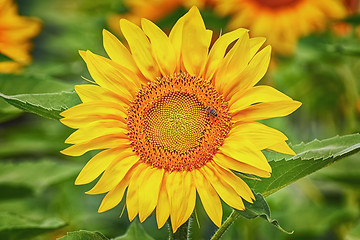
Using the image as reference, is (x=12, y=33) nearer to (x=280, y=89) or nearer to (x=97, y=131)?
(x=280, y=89)

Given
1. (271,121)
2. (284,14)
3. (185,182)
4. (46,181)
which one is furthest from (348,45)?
(185,182)

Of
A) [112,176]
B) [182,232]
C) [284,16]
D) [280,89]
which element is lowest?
[280,89]

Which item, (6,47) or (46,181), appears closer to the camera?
(46,181)

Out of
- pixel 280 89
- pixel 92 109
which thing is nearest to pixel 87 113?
pixel 92 109

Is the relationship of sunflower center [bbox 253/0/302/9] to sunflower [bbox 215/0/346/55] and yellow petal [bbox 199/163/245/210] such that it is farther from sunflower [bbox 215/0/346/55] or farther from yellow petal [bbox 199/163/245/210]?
yellow petal [bbox 199/163/245/210]

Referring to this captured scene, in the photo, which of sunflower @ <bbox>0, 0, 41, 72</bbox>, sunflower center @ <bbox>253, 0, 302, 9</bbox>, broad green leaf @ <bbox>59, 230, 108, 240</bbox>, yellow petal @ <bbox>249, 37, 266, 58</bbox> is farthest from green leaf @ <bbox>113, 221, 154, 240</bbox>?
sunflower center @ <bbox>253, 0, 302, 9</bbox>

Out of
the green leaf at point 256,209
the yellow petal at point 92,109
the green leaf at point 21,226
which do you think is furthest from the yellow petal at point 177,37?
the green leaf at point 21,226

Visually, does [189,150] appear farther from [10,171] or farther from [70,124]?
[10,171]
